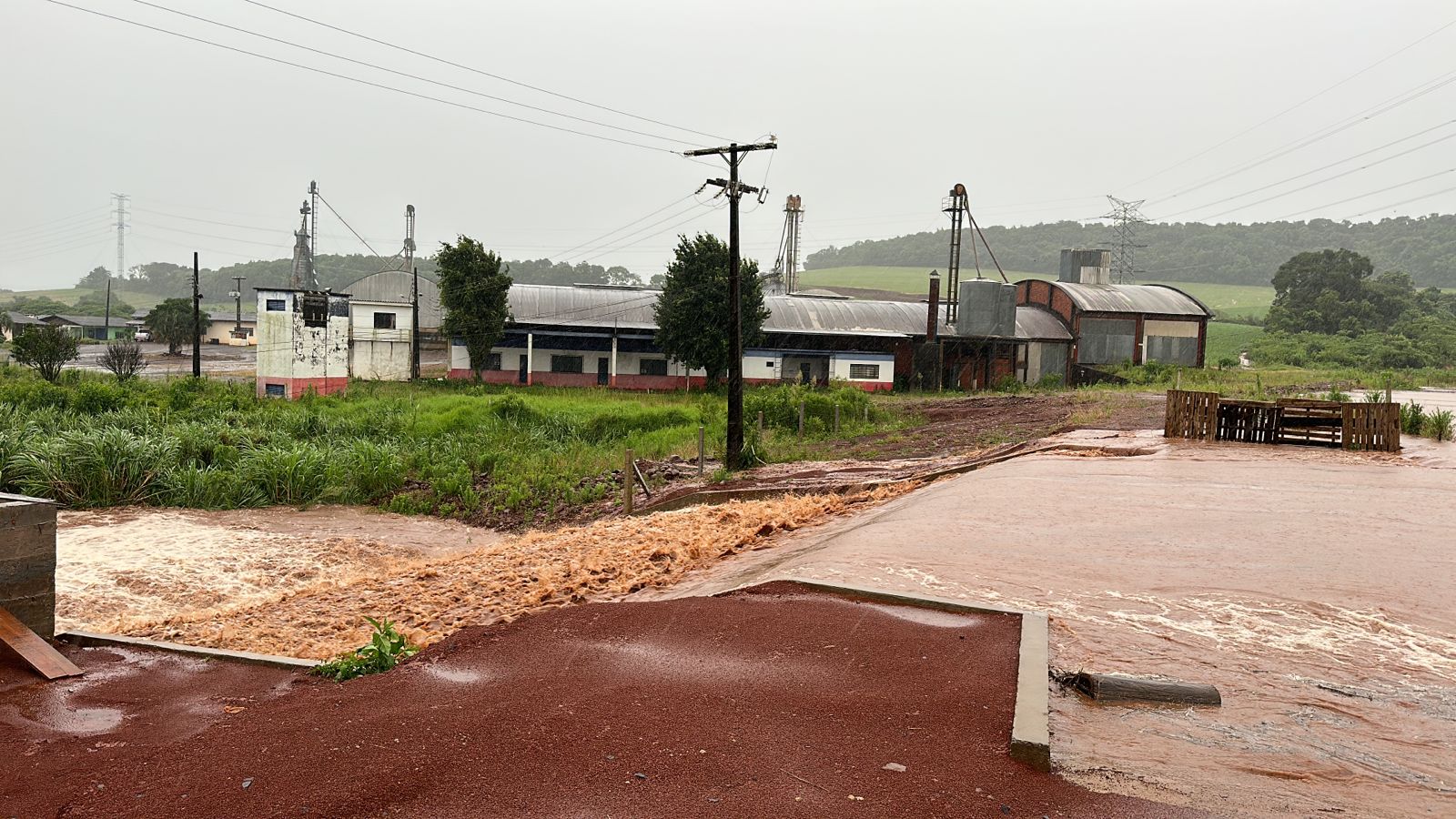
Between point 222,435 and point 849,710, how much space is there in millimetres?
23559

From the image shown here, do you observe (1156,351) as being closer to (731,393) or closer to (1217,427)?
(1217,427)

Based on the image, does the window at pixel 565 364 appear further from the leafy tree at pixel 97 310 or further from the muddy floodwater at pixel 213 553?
the leafy tree at pixel 97 310

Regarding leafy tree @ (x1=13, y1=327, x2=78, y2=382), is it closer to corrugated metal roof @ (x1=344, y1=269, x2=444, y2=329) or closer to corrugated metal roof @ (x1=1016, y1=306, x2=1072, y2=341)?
corrugated metal roof @ (x1=344, y1=269, x2=444, y2=329)

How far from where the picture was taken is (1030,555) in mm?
10508

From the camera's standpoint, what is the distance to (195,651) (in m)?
7.80

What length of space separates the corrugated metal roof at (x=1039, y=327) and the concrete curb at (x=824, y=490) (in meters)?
31.9

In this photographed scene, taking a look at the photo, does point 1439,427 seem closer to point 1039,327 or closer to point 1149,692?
point 1149,692

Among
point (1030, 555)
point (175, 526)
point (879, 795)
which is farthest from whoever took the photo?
point (175, 526)

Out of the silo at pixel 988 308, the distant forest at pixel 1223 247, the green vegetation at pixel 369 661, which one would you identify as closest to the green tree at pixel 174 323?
the silo at pixel 988 308

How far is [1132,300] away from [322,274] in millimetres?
121663

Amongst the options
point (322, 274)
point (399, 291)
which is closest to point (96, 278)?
point (322, 274)

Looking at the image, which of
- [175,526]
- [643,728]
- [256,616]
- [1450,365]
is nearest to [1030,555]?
[643,728]

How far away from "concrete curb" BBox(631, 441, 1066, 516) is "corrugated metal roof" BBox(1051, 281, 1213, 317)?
1370 inches

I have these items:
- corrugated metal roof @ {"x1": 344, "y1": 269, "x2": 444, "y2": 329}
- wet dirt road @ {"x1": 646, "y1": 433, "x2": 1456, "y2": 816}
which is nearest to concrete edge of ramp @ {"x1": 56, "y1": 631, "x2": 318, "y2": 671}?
wet dirt road @ {"x1": 646, "y1": 433, "x2": 1456, "y2": 816}
